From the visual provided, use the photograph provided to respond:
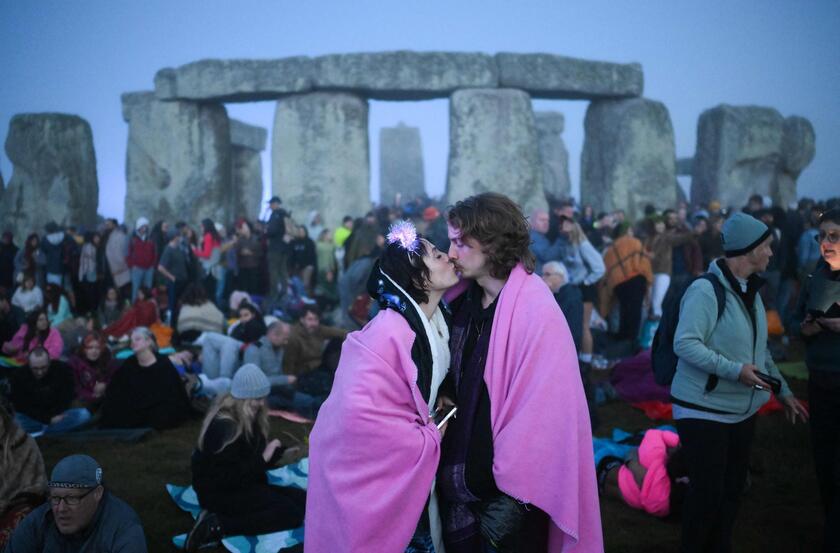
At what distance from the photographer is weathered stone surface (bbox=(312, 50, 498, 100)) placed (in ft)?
41.9

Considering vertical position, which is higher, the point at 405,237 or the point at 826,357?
the point at 405,237

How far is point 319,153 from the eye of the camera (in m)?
13.0

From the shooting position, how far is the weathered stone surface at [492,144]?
506 inches

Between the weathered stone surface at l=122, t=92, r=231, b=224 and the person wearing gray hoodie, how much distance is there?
12.3m

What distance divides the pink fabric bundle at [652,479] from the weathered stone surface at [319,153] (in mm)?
9480

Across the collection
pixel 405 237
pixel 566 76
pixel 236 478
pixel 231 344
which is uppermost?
pixel 566 76

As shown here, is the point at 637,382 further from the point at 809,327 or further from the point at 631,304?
the point at 809,327

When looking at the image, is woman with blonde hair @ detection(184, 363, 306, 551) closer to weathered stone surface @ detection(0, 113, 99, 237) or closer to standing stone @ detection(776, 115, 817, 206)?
weathered stone surface @ detection(0, 113, 99, 237)

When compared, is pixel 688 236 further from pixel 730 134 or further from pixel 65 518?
pixel 65 518

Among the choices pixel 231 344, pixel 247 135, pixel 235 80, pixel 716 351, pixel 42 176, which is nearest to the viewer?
pixel 716 351

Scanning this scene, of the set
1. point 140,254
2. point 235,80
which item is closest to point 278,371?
point 140,254

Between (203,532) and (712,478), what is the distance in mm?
2588

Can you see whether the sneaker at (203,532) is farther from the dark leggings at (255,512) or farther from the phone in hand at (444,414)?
the phone in hand at (444,414)

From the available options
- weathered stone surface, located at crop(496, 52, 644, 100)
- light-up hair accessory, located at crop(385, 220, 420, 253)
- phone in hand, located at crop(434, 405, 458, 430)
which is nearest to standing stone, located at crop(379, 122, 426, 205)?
weathered stone surface, located at crop(496, 52, 644, 100)
